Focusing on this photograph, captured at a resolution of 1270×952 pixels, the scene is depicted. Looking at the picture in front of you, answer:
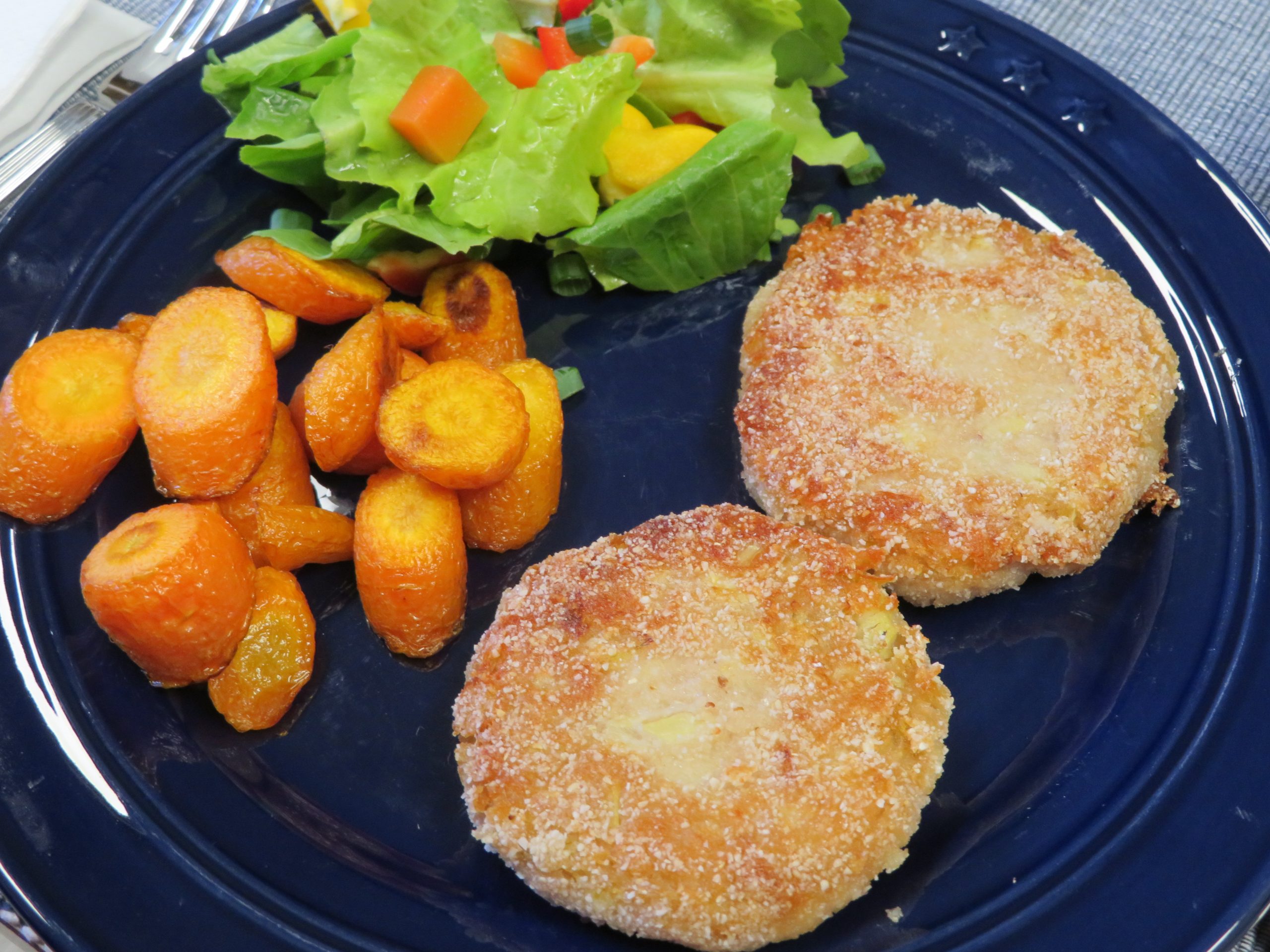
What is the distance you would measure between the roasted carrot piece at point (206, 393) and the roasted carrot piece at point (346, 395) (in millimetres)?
123

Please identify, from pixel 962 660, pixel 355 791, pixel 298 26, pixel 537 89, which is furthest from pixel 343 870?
pixel 298 26

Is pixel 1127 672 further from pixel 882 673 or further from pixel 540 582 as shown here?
pixel 540 582

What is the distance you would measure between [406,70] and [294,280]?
69 cm

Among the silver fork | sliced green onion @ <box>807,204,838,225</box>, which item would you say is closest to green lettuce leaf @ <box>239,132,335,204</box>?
the silver fork

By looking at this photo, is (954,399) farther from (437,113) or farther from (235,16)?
(235,16)

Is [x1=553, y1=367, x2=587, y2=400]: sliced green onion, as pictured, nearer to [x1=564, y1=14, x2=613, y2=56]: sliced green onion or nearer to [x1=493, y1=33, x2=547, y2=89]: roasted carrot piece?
[x1=493, y1=33, x2=547, y2=89]: roasted carrot piece

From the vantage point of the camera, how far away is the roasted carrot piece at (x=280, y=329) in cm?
263

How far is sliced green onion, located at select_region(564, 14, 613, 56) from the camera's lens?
293cm

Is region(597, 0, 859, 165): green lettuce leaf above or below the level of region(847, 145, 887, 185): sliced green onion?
above

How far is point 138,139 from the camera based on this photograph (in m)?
2.89

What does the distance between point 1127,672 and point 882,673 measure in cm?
67

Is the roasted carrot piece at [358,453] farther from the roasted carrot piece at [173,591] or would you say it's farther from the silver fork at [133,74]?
the silver fork at [133,74]

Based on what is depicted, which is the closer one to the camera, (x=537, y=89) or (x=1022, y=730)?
(x=1022, y=730)

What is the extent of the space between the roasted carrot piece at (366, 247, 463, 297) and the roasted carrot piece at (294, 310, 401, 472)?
380 mm
